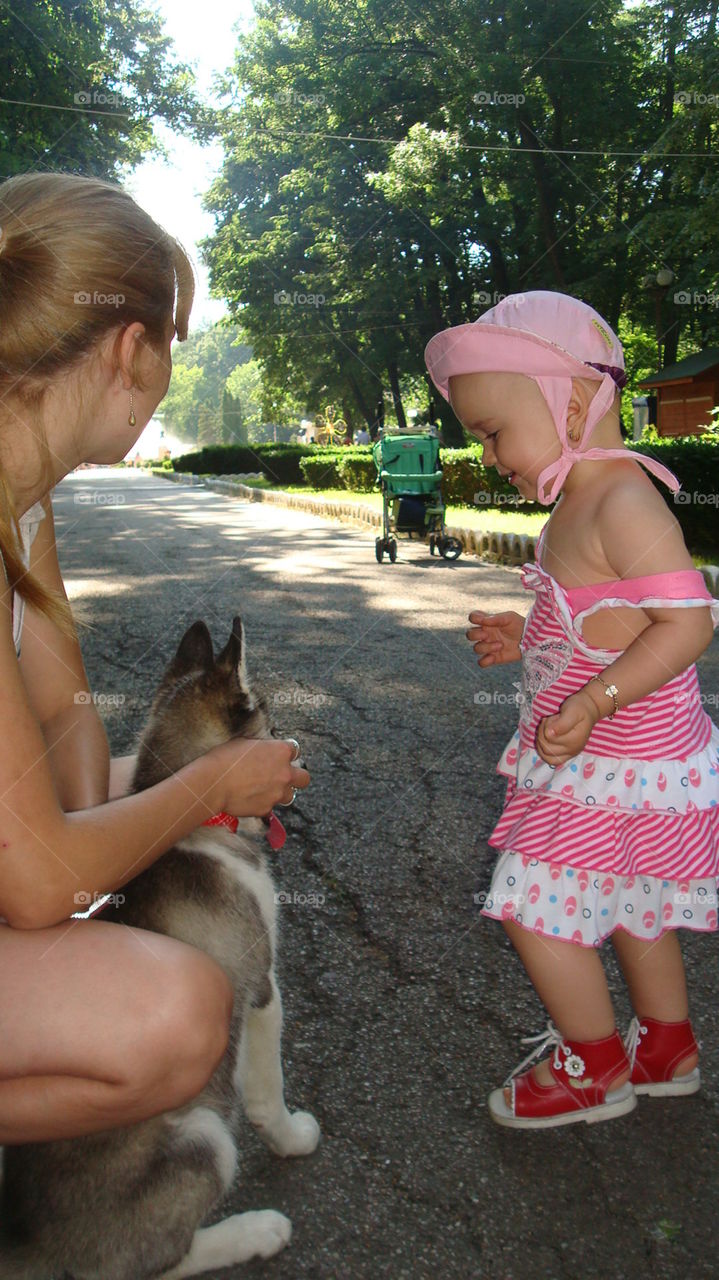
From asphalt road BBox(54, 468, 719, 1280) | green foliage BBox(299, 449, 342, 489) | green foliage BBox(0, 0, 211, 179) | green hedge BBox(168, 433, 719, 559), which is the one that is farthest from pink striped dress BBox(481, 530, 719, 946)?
green foliage BBox(299, 449, 342, 489)

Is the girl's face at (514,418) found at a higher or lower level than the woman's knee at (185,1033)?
higher

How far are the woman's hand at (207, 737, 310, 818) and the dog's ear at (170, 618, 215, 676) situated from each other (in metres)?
0.34

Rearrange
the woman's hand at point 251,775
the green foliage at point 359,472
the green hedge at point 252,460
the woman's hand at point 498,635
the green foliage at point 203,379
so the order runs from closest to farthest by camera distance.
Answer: the woman's hand at point 251,775
the woman's hand at point 498,635
the green foliage at point 359,472
the green hedge at point 252,460
the green foliage at point 203,379

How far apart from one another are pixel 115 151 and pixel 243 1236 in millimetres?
16734

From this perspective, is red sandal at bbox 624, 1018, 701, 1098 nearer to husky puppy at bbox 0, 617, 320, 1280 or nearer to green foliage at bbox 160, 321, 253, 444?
husky puppy at bbox 0, 617, 320, 1280

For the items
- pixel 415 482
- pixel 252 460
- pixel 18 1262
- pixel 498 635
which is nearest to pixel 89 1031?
pixel 18 1262

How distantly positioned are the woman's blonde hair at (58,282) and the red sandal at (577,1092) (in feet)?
4.91

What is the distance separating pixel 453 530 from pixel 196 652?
971 cm

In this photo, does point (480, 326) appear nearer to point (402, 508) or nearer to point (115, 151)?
point (402, 508)

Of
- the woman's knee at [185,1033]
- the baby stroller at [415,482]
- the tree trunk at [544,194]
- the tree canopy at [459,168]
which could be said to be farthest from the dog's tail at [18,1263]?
the tree trunk at [544,194]

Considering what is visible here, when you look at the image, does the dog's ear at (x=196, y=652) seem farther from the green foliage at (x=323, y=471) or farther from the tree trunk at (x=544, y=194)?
the tree trunk at (x=544, y=194)

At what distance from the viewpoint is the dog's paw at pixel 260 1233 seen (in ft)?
5.60

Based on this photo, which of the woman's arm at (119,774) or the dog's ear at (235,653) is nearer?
the dog's ear at (235,653)

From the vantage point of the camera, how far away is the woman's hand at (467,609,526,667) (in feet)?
7.90
